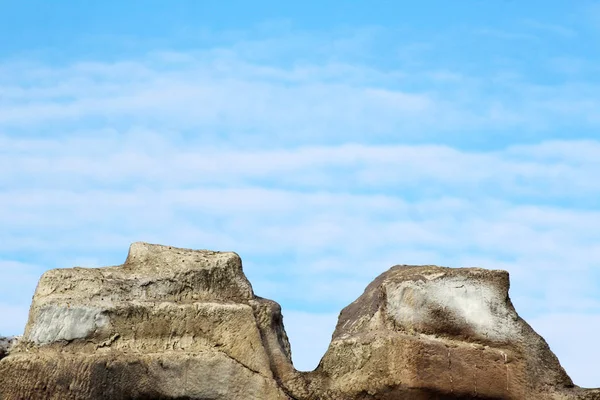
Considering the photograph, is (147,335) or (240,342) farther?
(240,342)

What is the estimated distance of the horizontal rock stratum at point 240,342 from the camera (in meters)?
9.48

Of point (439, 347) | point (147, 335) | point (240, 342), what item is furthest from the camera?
point (439, 347)

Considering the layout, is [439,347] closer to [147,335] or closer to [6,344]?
[147,335]

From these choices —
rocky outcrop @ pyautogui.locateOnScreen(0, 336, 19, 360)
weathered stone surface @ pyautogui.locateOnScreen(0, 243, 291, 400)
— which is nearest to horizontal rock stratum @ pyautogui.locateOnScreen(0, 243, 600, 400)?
weathered stone surface @ pyautogui.locateOnScreen(0, 243, 291, 400)

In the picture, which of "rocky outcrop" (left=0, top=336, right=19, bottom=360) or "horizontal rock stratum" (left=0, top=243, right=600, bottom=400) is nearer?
"horizontal rock stratum" (left=0, top=243, right=600, bottom=400)

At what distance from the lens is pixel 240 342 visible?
981cm

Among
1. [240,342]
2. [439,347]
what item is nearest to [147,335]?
[240,342]

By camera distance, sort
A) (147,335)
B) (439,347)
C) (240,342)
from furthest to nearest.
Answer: (439,347), (240,342), (147,335)

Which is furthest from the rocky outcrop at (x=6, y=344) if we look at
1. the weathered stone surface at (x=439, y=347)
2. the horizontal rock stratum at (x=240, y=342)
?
the weathered stone surface at (x=439, y=347)

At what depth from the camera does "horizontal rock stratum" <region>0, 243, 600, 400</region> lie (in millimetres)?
9477

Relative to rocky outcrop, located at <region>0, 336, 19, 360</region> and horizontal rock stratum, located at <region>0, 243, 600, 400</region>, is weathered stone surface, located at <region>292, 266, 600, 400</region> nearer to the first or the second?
horizontal rock stratum, located at <region>0, 243, 600, 400</region>

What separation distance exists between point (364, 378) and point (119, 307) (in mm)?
1991

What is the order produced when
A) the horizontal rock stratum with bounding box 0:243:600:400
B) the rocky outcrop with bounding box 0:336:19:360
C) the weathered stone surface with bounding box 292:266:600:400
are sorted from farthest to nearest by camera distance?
the weathered stone surface with bounding box 292:266:600:400, the rocky outcrop with bounding box 0:336:19:360, the horizontal rock stratum with bounding box 0:243:600:400

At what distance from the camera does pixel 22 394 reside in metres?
9.28
